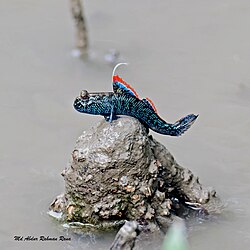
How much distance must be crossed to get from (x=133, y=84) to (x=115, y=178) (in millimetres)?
2601

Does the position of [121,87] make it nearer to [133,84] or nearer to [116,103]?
[116,103]

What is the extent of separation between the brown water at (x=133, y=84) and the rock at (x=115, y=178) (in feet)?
0.66

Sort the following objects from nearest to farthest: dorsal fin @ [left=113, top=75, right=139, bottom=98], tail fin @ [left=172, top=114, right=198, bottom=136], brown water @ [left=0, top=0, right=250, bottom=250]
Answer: dorsal fin @ [left=113, top=75, right=139, bottom=98], tail fin @ [left=172, top=114, right=198, bottom=136], brown water @ [left=0, top=0, right=250, bottom=250]

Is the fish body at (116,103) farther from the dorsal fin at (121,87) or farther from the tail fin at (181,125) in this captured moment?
the tail fin at (181,125)

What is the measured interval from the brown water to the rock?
0.66ft

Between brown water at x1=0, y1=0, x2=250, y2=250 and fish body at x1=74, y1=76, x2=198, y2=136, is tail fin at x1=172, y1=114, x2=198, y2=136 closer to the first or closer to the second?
fish body at x1=74, y1=76, x2=198, y2=136

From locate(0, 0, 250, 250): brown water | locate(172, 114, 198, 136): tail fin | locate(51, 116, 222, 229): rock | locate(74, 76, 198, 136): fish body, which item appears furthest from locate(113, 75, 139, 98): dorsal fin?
locate(0, 0, 250, 250): brown water

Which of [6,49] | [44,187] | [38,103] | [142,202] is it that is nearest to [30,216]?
[44,187]

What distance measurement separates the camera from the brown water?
4.32 meters

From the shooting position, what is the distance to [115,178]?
3.72 m

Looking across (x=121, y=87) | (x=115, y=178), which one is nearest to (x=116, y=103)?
(x=121, y=87)

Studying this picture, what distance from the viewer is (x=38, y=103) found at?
582 centimetres

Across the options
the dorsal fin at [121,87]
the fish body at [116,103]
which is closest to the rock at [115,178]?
the fish body at [116,103]

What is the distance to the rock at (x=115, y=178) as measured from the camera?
12.2 ft
